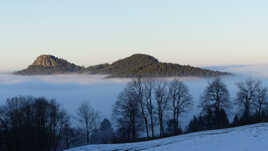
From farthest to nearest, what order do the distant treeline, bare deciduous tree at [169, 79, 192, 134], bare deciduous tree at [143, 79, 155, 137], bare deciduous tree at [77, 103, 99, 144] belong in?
bare deciduous tree at [77, 103, 99, 144], bare deciduous tree at [169, 79, 192, 134], bare deciduous tree at [143, 79, 155, 137], the distant treeline

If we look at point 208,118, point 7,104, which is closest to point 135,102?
point 208,118

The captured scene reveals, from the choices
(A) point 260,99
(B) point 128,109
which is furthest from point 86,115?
(A) point 260,99

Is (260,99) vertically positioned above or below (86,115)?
above

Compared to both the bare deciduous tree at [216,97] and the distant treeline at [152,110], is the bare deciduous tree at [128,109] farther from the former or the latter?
the bare deciduous tree at [216,97]

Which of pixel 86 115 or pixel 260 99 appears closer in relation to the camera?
pixel 260 99

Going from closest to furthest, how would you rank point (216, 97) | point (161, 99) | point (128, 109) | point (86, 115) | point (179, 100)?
point (216, 97) → point (128, 109) → point (161, 99) → point (179, 100) → point (86, 115)

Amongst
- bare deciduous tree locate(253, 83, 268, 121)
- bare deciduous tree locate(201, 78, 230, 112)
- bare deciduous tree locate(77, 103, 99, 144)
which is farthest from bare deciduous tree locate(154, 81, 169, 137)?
A: bare deciduous tree locate(77, 103, 99, 144)

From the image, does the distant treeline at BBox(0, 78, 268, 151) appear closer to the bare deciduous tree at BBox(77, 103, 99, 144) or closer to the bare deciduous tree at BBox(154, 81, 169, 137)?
the bare deciduous tree at BBox(154, 81, 169, 137)

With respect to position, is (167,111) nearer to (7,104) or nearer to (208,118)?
(208,118)

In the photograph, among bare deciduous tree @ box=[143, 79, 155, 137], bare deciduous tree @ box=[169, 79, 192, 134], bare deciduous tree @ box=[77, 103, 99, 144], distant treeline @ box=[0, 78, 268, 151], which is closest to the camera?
distant treeline @ box=[0, 78, 268, 151]

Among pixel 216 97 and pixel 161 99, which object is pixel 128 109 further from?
pixel 216 97

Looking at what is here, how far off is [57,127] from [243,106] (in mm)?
36616

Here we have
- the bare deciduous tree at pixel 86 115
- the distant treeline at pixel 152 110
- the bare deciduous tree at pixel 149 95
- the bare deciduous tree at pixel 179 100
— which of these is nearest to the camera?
the distant treeline at pixel 152 110

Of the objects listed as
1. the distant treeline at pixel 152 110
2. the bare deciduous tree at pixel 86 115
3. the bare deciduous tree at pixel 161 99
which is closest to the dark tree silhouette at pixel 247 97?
the distant treeline at pixel 152 110
